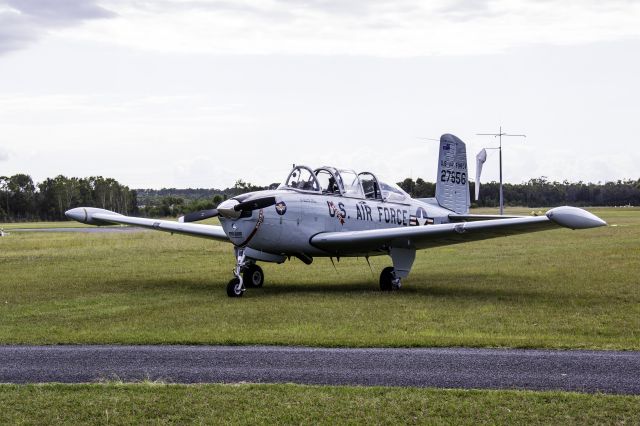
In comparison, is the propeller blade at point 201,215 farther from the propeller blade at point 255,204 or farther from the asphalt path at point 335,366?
the asphalt path at point 335,366

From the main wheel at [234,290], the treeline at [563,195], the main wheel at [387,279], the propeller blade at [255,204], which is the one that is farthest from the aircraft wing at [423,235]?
the treeline at [563,195]

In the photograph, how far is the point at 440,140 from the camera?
83.4 ft

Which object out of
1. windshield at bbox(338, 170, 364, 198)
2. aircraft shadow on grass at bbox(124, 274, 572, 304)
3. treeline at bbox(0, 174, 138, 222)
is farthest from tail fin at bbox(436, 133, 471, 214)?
treeline at bbox(0, 174, 138, 222)

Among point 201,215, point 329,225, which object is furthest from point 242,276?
point 329,225

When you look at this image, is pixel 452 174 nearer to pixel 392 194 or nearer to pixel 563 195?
pixel 392 194

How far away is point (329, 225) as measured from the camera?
70.5 ft

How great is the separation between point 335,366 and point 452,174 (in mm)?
16304

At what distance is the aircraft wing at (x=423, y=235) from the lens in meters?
18.8

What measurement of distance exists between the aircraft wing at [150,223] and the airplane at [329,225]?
0.04 metres

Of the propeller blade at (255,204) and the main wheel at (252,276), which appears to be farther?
the main wheel at (252,276)

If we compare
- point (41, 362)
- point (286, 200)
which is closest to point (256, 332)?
point (41, 362)

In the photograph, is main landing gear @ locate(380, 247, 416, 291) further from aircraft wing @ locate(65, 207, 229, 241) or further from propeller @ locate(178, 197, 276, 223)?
aircraft wing @ locate(65, 207, 229, 241)

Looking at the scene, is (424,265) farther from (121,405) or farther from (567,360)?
(121,405)

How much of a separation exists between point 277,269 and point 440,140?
6692 millimetres
